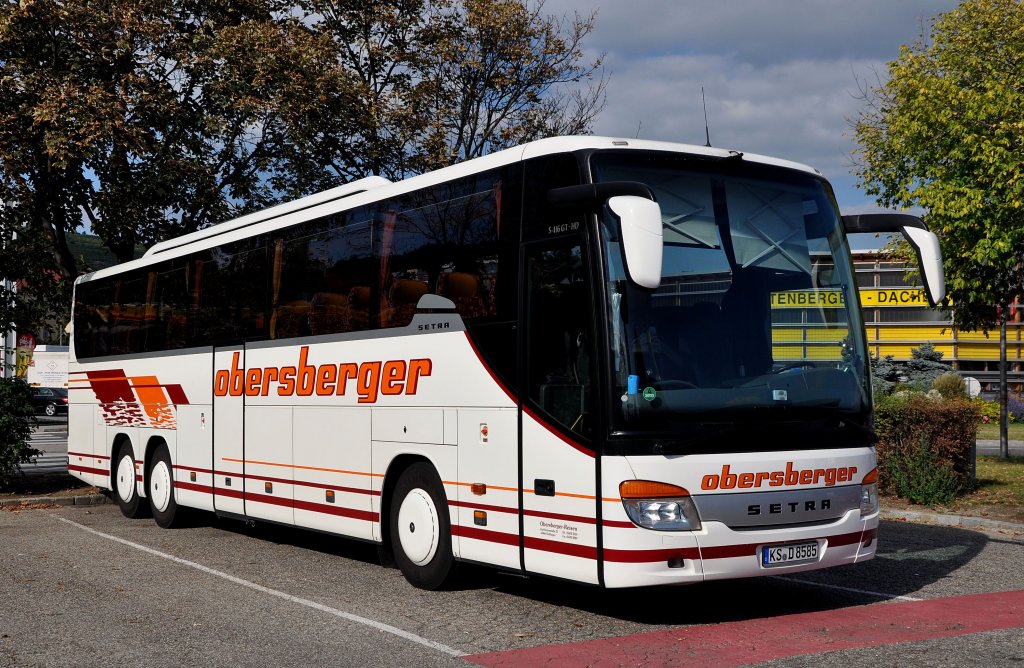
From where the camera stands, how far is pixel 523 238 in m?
8.70

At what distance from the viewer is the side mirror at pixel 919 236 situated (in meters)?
8.73

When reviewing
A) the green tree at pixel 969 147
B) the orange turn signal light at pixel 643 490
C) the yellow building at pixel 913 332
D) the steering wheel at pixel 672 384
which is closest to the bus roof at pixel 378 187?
the steering wheel at pixel 672 384

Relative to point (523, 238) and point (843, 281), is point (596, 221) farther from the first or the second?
point (843, 281)

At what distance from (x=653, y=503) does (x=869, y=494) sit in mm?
2070

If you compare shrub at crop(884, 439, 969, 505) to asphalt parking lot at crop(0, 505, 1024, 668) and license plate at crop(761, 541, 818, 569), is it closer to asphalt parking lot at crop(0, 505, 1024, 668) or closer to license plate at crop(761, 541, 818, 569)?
asphalt parking lot at crop(0, 505, 1024, 668)

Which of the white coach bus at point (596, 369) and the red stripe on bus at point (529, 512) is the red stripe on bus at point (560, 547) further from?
the red stripe on bus at point (529, 512)

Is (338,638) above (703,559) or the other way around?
the other way around

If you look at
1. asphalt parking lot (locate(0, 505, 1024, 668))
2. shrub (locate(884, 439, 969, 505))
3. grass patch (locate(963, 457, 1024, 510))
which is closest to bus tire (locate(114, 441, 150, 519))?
asphalt parking lot (locate(0, 505, 1024, 668))

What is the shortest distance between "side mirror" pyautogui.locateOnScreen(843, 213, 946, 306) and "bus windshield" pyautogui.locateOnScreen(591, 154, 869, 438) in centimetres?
53

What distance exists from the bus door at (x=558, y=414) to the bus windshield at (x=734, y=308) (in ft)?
1.01

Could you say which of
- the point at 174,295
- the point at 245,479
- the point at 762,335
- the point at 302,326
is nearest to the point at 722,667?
the point at 762,335

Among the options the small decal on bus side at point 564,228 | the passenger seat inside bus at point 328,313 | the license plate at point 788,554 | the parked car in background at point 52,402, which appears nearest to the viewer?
the license plate at point 788,554

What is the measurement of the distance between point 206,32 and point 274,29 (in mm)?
1125

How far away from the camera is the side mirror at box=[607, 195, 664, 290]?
7.07 m
